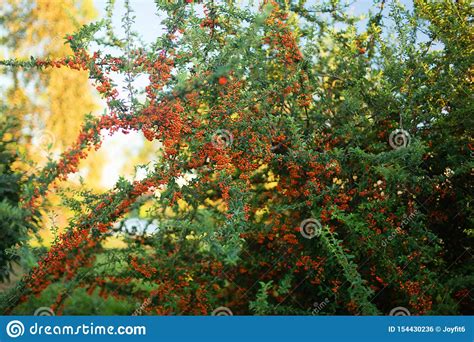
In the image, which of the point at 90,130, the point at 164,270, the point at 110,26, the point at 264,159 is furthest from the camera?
the point at 164,270

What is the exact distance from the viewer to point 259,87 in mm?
4898

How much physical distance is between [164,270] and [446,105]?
3069mm

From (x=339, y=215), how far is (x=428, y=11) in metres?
2.29

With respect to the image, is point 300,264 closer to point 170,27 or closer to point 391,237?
point 391,237

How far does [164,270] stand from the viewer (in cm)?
486

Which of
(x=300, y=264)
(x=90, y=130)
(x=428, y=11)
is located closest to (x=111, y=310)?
(x=300, y=264)

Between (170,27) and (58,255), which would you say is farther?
(170,27)

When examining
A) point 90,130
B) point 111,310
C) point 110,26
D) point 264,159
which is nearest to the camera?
point 90,130

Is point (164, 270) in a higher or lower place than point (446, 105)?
lower

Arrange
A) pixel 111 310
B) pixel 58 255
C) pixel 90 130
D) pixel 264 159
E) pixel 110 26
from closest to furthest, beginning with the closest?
1. pixel 90 130
2. pixel 58 255
3. pixel 110 26
4. pixel 264 159
5. pixel 111 310

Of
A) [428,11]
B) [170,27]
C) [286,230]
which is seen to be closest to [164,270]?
[286,230]

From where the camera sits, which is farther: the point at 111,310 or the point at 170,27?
the point at 111,310

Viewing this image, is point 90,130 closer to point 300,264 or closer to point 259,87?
point 259,87

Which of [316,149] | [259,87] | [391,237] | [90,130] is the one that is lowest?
[391,237]
